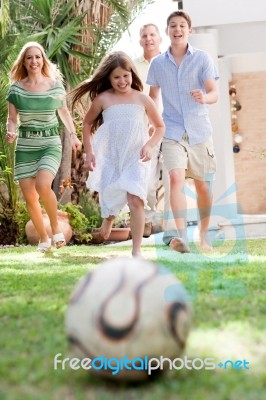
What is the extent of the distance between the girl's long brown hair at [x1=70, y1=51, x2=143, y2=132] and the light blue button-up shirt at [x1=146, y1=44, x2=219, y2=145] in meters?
0.49

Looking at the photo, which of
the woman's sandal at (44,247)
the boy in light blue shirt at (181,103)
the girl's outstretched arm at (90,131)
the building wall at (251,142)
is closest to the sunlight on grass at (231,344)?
the girl's outstretched arm at (90,131)

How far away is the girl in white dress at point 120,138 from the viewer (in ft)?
21.2

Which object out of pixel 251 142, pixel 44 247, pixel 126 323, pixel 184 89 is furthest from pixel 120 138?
pixel 251 142

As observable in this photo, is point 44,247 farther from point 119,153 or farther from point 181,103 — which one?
point 181,103

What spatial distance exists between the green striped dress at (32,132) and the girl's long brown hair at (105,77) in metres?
0.80

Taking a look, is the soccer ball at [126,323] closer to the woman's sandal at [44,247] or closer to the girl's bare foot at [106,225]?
the girl's bare foot at [106,225]

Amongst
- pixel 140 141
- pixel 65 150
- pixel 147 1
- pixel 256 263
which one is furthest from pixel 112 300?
pixel 147 1

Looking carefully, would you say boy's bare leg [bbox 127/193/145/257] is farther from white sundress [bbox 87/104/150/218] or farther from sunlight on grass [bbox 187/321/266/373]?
sunlight on grass [bbox 187/321/266/373]

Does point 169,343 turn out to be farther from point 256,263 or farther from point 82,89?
point 82,89

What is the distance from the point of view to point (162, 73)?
723 centimetres

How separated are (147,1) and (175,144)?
32.7 feet

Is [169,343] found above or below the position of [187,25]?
below

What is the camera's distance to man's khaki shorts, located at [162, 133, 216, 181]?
711 cm

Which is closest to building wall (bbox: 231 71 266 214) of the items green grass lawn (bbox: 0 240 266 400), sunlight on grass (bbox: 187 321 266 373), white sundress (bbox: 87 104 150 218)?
white sundress (bbox: 87 104 150 218)
